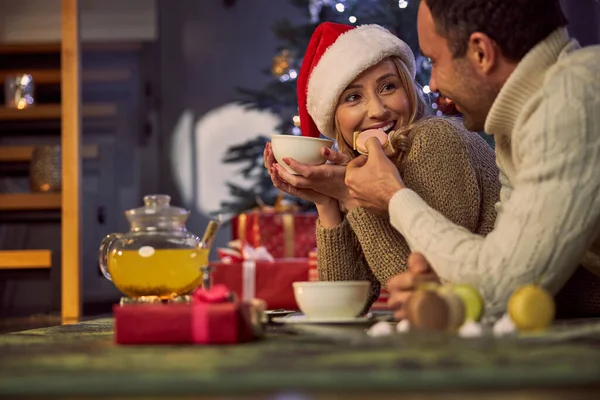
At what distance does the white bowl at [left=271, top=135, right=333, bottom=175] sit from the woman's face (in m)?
0.30

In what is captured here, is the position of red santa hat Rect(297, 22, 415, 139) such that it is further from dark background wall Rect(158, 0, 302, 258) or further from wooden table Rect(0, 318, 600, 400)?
dark background wall Rect(158, 0, 302, 258)

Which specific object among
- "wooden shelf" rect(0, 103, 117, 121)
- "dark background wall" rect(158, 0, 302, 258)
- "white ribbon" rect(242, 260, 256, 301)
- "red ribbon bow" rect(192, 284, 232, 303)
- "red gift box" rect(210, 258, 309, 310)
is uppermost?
"dark background wall" rect(158, 0, 302, 258)

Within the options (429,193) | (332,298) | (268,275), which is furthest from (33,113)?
(332,298)

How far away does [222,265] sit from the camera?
13.9 feet

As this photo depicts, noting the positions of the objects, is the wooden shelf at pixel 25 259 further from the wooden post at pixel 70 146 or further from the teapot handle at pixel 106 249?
the teapot handle at pixel 106 249

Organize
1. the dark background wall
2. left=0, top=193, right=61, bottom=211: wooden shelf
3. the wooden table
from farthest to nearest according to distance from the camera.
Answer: the dark background wall
left=0, top=193, right=61, bottom=211: wooden shelf
the wooden table

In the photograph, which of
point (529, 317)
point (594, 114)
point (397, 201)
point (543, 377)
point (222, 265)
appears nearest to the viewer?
point (543, 377)

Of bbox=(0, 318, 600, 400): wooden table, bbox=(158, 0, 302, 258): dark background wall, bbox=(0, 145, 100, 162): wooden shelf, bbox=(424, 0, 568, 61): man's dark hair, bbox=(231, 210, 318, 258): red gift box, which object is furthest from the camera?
bbox=(158, 0, 302, 258): dark background wall

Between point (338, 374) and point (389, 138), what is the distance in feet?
4.07

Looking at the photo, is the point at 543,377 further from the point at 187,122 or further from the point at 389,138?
the point at 187,122

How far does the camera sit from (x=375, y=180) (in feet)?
5.25

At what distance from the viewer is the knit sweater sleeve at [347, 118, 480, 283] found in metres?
1.85

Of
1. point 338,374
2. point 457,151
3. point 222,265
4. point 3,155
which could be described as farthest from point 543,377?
point 3,155

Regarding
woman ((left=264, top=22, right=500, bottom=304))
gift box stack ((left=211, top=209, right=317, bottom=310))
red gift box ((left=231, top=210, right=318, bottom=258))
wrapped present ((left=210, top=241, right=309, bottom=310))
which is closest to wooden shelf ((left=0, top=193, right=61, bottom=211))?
gift box stack ((left=211, top=209, right=317, bottom=310))
